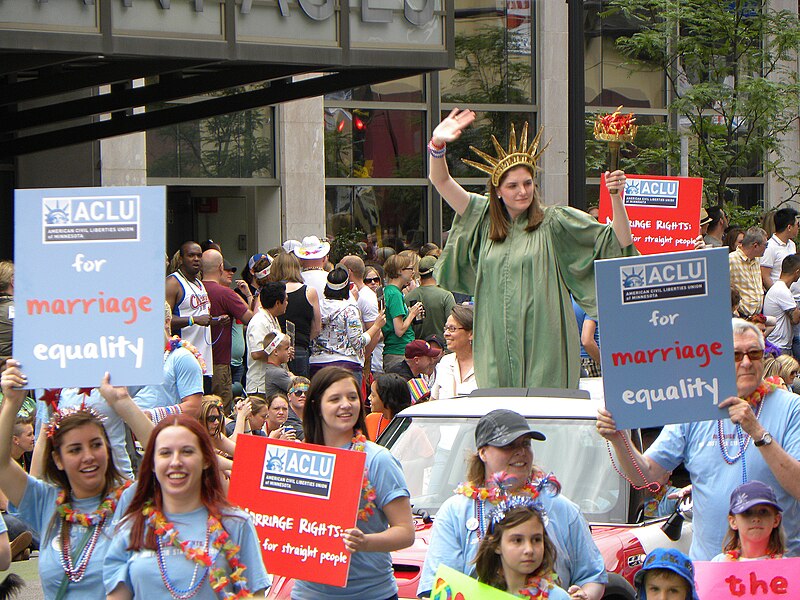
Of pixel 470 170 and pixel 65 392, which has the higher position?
pixel 470 170

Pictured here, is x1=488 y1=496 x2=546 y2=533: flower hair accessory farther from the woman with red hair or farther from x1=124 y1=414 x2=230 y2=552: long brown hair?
x1=124 y1=414 x2=230 y2=552: long brown hair

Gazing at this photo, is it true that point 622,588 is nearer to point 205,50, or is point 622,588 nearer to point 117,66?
point 205,50

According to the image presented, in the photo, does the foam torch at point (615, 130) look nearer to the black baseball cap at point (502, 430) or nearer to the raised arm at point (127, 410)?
the black baseball cap at point (502, 430)

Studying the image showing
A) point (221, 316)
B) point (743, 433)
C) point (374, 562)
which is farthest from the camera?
point (221, 316)

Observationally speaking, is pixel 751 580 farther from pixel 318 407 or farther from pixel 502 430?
pixel 318 407

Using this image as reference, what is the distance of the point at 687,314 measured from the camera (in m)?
5.15

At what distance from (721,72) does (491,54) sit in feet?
15.0

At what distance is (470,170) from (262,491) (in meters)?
17.4

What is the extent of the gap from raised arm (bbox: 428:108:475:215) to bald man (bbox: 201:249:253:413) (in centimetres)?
502

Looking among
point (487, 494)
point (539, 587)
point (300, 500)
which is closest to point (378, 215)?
point (300, 500)

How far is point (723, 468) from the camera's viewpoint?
5.39m

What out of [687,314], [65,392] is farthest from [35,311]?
[687,314]

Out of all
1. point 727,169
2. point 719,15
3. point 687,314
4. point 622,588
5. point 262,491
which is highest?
point 719,15

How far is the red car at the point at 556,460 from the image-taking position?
6.50m
